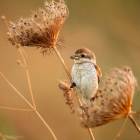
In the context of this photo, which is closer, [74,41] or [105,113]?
[105,113]

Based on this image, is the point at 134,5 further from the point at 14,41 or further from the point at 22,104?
the point at 14,41

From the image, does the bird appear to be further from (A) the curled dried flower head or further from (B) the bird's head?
(A) the curled dried flower head

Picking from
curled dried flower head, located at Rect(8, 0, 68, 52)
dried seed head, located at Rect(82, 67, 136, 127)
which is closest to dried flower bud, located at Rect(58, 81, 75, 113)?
curled dried flower head, located at Rect(8, 0, 68, 52)

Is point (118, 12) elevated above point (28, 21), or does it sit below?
below

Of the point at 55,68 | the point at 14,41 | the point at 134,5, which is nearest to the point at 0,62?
the point at 55,68

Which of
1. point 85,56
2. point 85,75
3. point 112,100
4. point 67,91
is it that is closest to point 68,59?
point 85,56

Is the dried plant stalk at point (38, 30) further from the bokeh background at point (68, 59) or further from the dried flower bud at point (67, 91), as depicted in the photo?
the bokeh background at point (68, 59)
